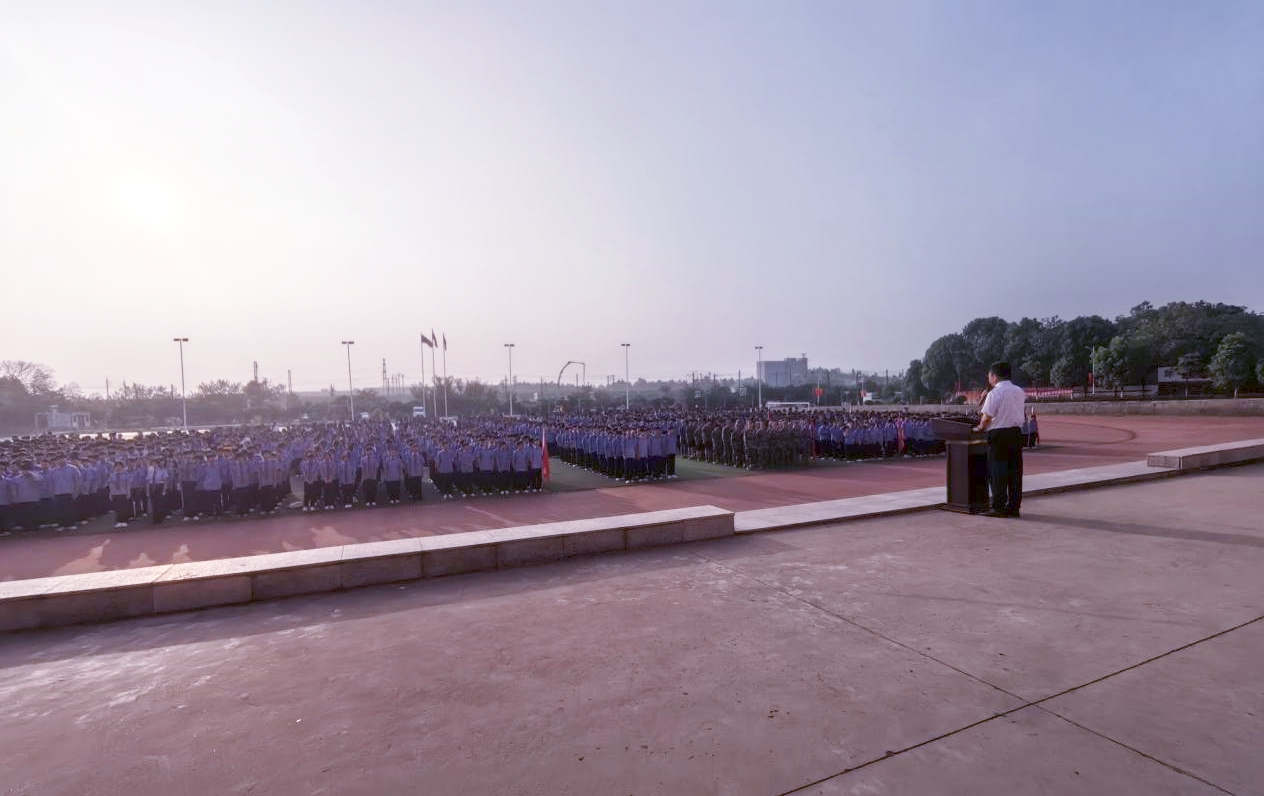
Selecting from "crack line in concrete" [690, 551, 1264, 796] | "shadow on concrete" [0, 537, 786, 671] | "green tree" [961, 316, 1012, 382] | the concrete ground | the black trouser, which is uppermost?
"green tree" [961, 316, 1012, 382]

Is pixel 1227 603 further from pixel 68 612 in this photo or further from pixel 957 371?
pixel 957 371

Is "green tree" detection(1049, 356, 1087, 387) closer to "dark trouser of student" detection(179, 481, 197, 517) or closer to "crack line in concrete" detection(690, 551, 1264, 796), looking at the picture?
"crack line in concrete" detection(690, 551, 1264, 796)

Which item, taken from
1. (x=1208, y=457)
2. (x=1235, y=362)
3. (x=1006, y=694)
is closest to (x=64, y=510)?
(x=1006, y=694)

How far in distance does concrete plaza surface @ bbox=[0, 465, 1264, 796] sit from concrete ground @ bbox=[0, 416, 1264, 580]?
630 centimetres

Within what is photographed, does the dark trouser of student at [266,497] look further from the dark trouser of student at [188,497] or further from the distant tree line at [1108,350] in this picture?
the distant tree line at [1108,350]

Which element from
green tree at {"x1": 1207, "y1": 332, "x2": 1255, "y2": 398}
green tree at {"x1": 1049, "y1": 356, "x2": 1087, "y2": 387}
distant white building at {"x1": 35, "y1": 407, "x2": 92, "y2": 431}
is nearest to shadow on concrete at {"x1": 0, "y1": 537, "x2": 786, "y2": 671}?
green tree at {"x1": 1207, "y1": 332, "x2": 1255, "y2": 398}

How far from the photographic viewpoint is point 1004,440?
7031 mm

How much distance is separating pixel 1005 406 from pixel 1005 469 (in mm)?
821

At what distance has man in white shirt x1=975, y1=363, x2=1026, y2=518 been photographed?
6.88 m

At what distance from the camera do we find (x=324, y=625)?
435cm

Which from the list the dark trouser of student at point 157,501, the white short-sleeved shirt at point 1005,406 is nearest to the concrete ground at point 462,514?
the dark trouser of student at point 157,501

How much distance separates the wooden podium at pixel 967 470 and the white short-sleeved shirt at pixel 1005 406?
33 cm

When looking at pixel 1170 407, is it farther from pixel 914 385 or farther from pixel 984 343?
pixel 914 385

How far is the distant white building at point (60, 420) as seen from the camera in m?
50.4
